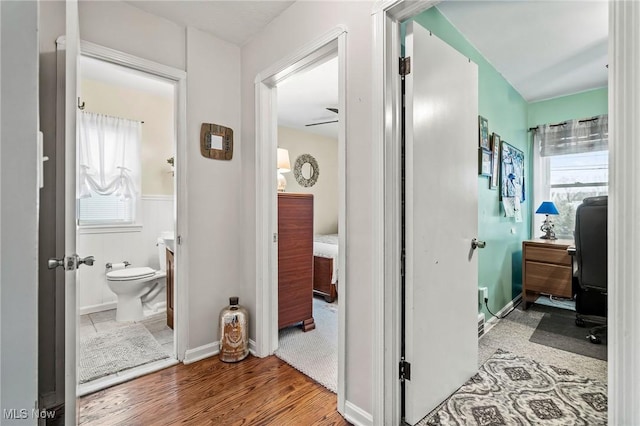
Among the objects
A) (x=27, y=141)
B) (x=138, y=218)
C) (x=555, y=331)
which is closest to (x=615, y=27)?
(x=27, y=141)

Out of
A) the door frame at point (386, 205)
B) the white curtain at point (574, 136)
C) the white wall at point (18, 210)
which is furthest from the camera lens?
the white curtain at point (574, 136)

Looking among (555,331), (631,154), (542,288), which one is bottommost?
(555,331)

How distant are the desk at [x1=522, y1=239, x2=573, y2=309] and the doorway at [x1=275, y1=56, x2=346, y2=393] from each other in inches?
84.4

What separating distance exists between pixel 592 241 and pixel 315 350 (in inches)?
96.1

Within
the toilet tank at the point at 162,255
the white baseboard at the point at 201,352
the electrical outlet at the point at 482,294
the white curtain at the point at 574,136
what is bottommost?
the white baseboard at the point at 201,352

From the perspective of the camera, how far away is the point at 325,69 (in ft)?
10.00

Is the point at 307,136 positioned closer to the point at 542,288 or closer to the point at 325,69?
the point at 325,69

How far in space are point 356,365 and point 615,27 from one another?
164 centimetres

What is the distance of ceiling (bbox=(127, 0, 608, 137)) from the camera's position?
204 centimetres

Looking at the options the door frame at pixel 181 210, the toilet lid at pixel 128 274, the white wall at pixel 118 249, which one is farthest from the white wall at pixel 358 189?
the white wall at pixel 118 249

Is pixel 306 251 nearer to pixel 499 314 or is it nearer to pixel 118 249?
pixel 499 314

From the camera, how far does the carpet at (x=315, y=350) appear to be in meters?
2.06

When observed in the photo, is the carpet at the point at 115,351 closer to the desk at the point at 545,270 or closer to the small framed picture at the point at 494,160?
the small framed picture at the point at 494,160

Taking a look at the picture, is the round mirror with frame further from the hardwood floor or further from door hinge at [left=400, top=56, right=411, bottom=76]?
door hinge at [left=400, top=56, right=411, bottom=76]
